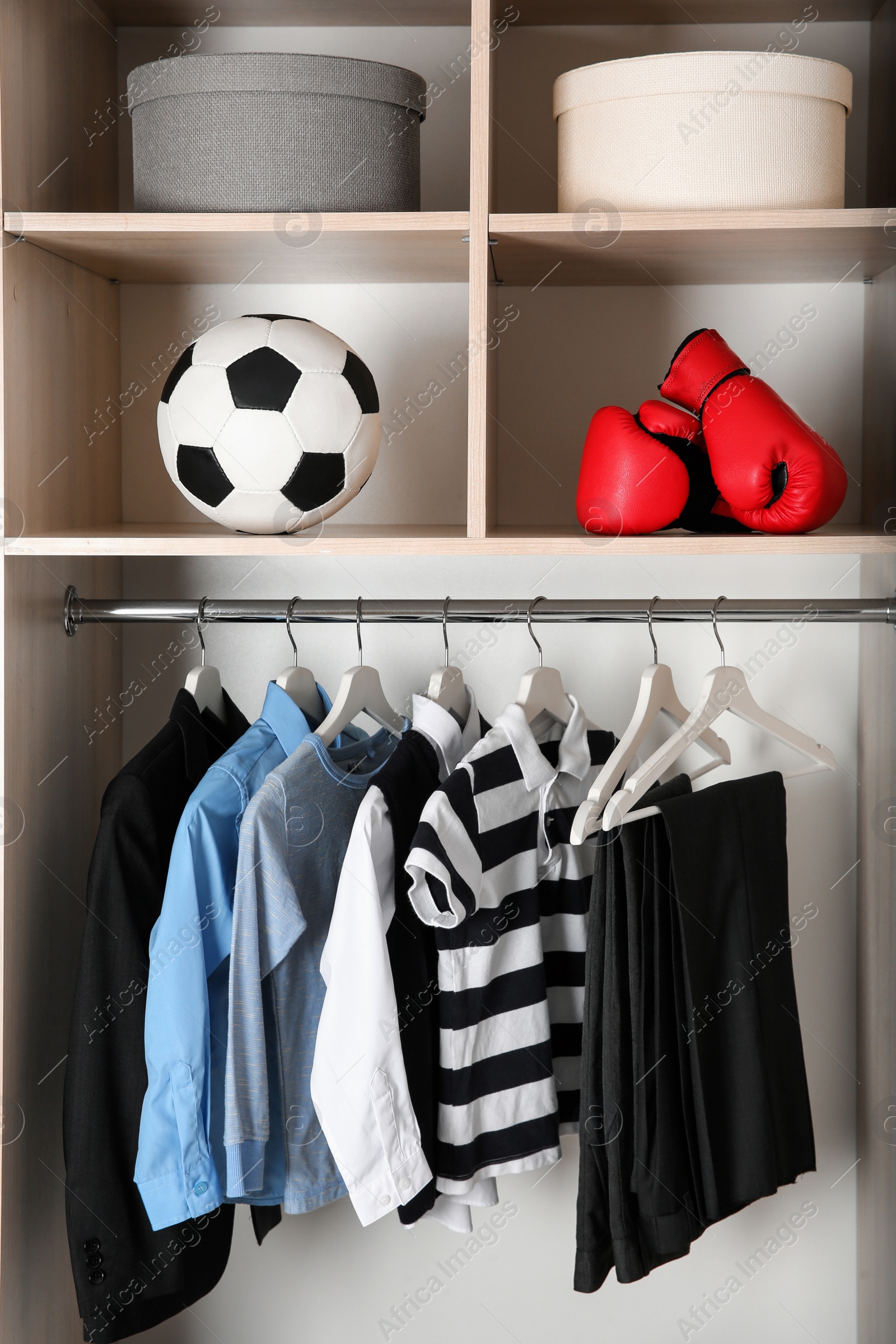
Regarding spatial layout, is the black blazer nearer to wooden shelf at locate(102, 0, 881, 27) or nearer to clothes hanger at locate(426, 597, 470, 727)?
clothes hanger at locate(426, 597, 470, 727)

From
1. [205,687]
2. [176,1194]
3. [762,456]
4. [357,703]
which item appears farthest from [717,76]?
[176,1194]

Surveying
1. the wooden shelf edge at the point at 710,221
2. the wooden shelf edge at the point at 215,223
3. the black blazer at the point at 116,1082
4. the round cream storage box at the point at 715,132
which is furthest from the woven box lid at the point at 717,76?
the black blazer at the point at 116,1082

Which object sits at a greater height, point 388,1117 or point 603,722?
point 603,722

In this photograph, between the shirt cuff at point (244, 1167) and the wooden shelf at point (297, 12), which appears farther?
the wooden shelf at point (297, 12)

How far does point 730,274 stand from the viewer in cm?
151

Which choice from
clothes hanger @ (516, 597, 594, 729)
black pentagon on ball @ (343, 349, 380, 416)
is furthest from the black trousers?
black pentagon on ball @ (343, 349, 380, 416)

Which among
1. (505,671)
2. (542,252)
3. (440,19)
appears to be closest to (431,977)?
(505,671)

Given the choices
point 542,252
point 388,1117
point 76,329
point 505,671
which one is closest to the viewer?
point 388,1117

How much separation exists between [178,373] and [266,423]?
15 cm

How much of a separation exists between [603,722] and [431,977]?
523 millimetres

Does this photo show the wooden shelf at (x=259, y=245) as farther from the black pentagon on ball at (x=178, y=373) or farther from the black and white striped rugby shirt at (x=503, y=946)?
the black and white striped rugby shirt at (x=503, y=946)

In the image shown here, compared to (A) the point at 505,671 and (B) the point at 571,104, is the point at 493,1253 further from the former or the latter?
(B) the point at 571,104

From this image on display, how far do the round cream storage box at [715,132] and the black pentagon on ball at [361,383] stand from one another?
0.34 meters

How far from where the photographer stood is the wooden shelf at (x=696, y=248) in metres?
1.21
